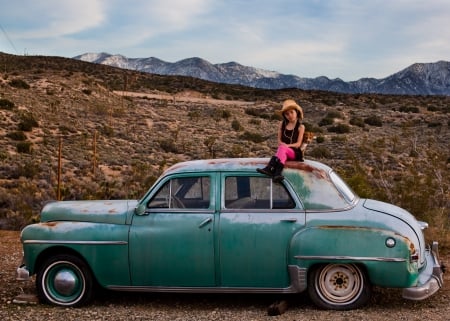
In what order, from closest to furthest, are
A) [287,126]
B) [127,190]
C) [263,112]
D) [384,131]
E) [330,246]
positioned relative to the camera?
1. [330,246]
2. [287,126]
3. [127,190]
4. [384,131]
5. [263,112]

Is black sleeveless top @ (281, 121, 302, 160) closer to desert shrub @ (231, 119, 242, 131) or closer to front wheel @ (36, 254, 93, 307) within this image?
front wheel @ (36, 254, 93, 307)

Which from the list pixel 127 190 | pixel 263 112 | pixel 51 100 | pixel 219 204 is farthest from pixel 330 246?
pixel 263 112

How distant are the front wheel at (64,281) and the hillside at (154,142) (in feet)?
21.3

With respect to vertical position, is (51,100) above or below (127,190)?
above

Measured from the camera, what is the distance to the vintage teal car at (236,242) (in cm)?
651

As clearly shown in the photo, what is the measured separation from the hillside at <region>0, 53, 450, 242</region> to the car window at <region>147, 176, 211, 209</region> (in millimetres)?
5613

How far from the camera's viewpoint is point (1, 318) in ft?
A: 22.1

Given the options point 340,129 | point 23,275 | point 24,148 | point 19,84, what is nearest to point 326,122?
point 340,129

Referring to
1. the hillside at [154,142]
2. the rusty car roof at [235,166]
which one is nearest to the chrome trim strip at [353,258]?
the rusty car roof at [235,166]

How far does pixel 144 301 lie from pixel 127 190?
12.6 metres

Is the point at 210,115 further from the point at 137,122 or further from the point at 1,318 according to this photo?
the point at 1,318

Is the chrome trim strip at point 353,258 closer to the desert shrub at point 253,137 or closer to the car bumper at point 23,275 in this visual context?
the car bumper at point 23,275

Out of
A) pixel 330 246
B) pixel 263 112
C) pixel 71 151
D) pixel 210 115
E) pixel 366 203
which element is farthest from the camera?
pixel 263 112

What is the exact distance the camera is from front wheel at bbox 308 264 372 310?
Result: 659 centimetres
